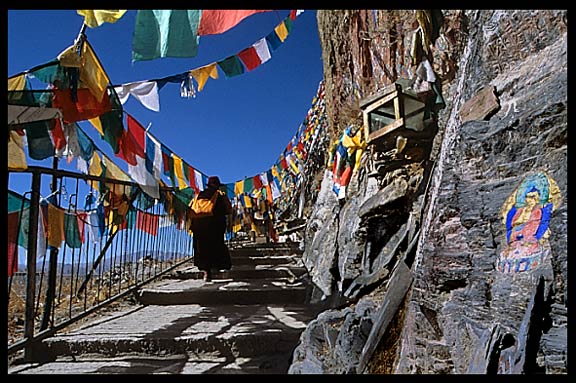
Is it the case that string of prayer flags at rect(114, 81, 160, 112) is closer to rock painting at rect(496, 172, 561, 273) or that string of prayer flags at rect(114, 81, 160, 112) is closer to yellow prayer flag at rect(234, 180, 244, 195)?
rock painting at rect(496, 172, 561, 273)

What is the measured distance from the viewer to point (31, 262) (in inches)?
125

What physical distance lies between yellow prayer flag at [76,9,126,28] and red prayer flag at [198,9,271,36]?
2.71 ft

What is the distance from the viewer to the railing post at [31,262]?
319 cm

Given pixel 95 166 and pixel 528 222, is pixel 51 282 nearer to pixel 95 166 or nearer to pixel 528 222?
pixel 95 166

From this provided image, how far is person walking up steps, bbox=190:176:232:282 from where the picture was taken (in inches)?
247

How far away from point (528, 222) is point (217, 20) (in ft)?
9.81

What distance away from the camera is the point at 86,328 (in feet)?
12.5

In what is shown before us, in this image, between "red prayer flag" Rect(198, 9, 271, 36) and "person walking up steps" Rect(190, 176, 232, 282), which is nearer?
"red prayer flag" Rect(198, 9, 271, 36)

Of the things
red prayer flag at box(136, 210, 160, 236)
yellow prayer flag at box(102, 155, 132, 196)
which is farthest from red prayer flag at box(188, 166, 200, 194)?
yellow prayer flag at box(102, 155, 132, 196)

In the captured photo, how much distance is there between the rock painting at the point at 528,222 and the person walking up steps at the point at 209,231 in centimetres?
459

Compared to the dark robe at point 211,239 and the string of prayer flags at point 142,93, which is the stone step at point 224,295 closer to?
the dark robe at point 211,239

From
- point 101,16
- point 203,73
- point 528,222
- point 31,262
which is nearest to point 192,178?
point 203,73

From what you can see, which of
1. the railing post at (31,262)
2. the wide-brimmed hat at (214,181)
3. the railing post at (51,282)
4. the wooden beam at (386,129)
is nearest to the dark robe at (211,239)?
the wide-brimmed hat at (214,181)
